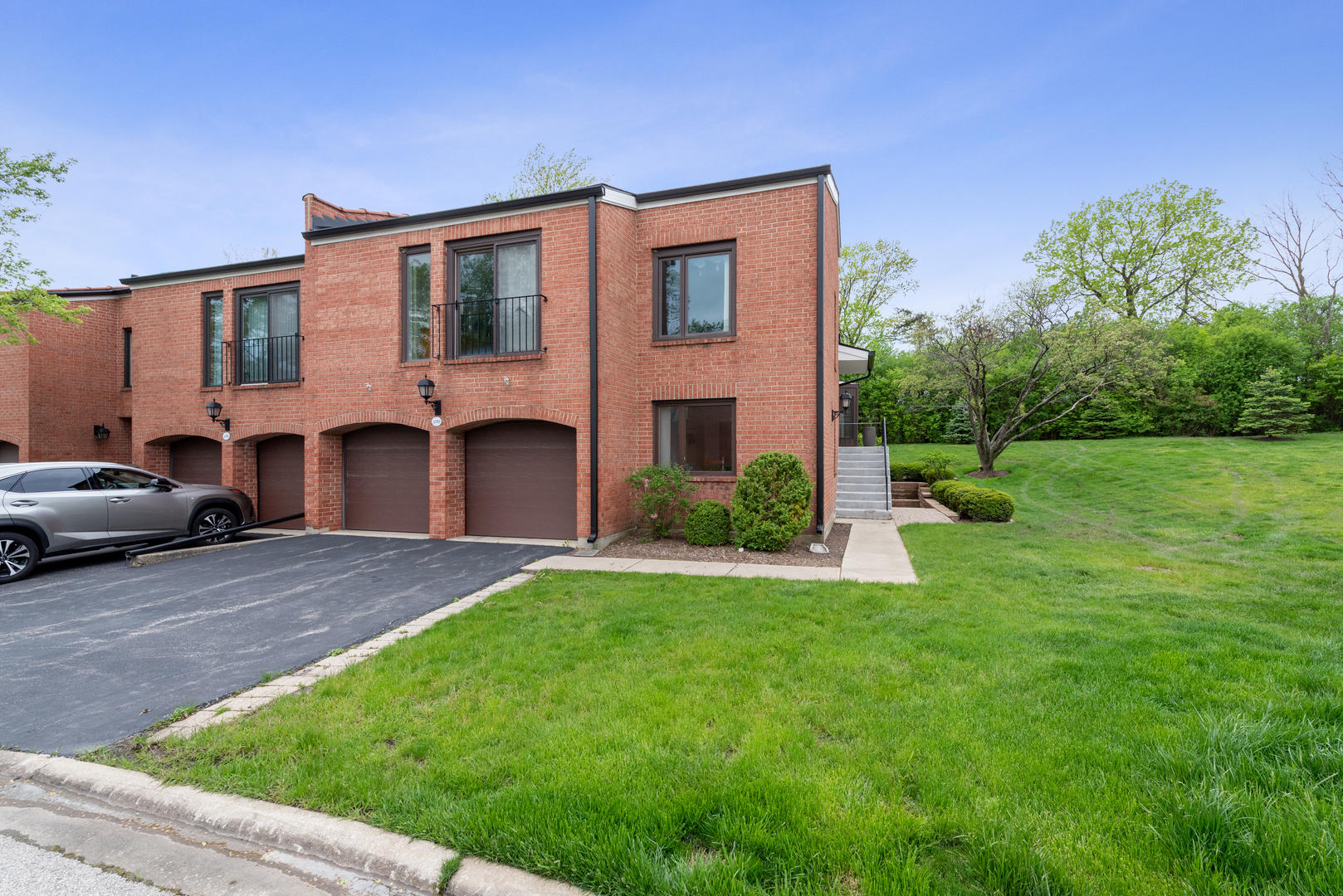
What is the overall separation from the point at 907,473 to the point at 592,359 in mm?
11904

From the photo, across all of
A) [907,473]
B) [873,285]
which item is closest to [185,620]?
[907,473]

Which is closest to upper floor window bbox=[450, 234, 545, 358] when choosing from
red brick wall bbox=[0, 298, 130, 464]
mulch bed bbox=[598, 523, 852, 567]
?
mulch bed bbox=[598, 523, 852, 567]

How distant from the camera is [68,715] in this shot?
3600mm

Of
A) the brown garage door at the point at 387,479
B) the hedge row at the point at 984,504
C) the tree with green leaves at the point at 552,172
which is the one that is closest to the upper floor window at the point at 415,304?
the brown garage door at the point at 387,479

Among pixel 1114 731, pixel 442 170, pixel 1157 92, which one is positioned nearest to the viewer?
pixel 1114 731

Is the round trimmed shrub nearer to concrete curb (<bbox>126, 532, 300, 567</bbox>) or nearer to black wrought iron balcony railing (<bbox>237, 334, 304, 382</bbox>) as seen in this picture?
concrete curb (<bbox>126, 532, 300, 567</bbox>)

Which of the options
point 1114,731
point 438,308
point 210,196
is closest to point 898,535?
point 1114,731

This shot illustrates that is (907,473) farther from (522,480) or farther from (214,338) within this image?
(214,338)

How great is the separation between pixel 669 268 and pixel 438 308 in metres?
4.34

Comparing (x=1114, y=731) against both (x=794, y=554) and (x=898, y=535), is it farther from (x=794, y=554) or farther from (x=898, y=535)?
(x=898, y=535)

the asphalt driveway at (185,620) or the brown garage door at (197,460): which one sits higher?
the brown garage door at (197,460)

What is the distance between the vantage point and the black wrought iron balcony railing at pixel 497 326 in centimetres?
982

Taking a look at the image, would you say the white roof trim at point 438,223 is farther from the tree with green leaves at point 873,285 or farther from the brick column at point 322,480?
the tree with green leaves at point 873,285

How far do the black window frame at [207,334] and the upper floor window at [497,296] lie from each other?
21.0 feet
